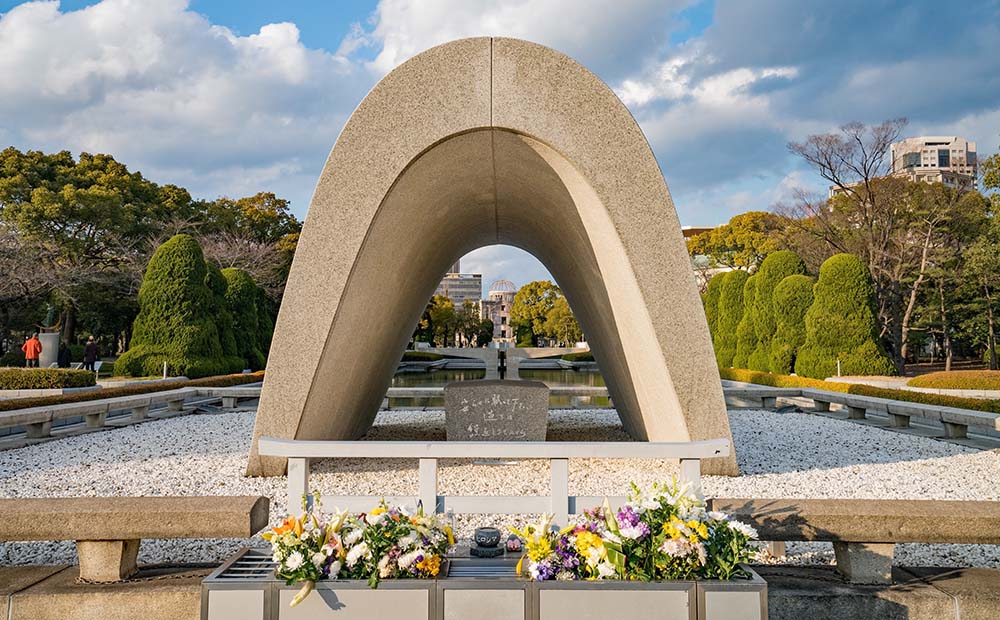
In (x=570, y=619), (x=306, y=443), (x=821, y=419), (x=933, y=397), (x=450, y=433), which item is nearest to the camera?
(x=570, y=619)

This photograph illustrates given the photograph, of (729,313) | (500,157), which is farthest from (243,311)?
(500,157)

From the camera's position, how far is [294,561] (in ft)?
8.34

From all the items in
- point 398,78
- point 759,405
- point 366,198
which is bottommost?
point 759,405

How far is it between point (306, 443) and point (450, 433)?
4335 mm

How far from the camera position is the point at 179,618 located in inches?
126

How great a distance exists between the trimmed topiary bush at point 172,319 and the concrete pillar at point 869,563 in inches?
718

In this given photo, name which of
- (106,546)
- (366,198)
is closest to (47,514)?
(106,546)

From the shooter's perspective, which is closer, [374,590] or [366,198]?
[374,590]

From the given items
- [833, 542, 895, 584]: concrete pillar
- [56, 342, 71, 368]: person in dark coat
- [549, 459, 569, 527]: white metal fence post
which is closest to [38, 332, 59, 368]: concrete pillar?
[56, 342, 71, 368]: person in dark coat

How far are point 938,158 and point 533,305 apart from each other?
2346 inches

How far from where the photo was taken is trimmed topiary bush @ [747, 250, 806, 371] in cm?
2209

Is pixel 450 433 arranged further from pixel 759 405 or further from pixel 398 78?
pixel 759 405

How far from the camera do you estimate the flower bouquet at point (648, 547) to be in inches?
99.9

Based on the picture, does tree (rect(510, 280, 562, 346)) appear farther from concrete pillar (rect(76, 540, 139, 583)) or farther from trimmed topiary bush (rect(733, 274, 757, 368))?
concrete pillar (rect(76, 540, 139, 583))
